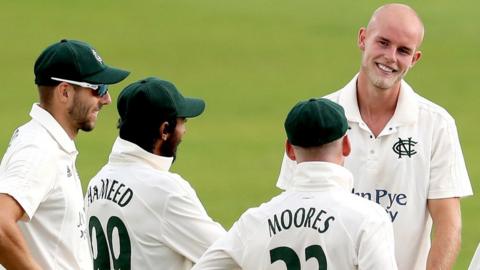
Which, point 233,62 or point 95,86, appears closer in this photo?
point 95,86

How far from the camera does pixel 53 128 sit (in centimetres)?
734

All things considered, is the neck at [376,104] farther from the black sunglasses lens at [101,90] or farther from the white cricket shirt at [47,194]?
the white cricket shirt at [47,194]

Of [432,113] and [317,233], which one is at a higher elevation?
[432,113]

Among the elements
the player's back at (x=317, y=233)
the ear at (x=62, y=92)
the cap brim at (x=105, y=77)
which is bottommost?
the player's back at (x=317, y=233)

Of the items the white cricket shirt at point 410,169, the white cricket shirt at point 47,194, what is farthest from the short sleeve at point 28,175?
the white cricket shirt at point 410,169

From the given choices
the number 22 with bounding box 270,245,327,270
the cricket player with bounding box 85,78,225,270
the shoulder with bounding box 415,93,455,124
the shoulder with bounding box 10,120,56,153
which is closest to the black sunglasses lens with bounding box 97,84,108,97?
the cricket player with bounding box 85,78,225,270

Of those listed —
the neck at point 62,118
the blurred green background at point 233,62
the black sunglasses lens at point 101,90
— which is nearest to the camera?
the neck at point 62,118

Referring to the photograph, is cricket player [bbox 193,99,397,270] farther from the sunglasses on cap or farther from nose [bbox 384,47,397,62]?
nose [bbox 384,47,397,62]

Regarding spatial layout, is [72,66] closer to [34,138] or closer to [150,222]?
[34,138]

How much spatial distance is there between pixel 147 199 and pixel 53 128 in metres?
0.60

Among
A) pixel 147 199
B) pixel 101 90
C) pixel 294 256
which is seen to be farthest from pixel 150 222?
pixel 294 256

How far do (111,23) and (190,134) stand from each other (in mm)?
5365

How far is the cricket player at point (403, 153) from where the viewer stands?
25.9 feet

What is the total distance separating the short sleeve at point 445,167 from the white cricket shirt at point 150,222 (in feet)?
4.23
